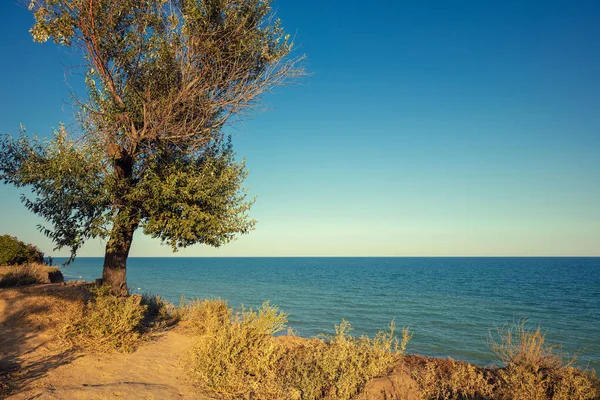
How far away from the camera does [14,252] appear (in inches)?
997

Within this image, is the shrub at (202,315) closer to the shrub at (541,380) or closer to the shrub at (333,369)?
the shrub at (333,369)

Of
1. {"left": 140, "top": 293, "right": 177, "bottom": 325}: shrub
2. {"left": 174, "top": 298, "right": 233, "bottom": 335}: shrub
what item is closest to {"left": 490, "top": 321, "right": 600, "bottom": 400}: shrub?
{"left": 174, "top": 298, "right": 233, "bottom": 335}: shrub

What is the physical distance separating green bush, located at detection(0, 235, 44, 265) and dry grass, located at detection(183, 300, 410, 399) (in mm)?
22019

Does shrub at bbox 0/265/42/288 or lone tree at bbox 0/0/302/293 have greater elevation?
lone tree at bbox 0/0/302/293

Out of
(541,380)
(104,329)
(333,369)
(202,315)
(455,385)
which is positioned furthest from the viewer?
(202,315)

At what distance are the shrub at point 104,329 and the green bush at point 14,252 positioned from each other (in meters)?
19.1

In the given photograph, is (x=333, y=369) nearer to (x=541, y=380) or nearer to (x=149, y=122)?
(x=541, y=380)

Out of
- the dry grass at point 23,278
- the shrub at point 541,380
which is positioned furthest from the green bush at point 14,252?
the shrub at point 541,380

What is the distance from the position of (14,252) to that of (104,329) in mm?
20770

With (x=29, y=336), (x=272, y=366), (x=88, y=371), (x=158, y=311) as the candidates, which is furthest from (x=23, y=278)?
(x=272, y=366)

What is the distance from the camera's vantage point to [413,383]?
9.24m

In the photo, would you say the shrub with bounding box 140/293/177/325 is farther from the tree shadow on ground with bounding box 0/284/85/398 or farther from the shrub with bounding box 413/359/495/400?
the shrub with bounding box 413/359/495/400

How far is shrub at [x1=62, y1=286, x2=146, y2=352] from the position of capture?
9891mm

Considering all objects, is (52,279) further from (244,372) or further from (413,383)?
(413,383)
